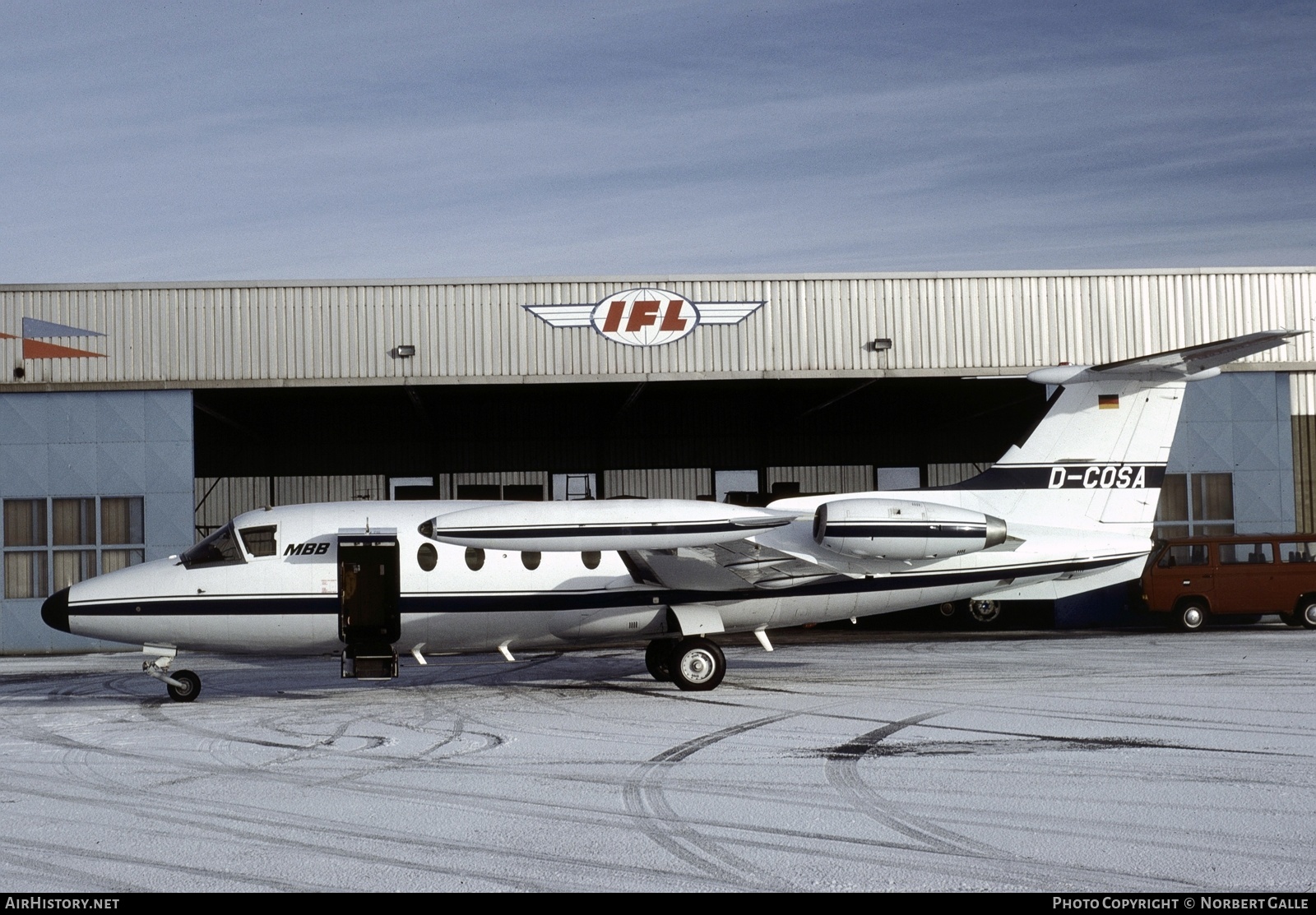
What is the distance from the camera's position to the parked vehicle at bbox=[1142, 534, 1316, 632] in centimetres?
2534

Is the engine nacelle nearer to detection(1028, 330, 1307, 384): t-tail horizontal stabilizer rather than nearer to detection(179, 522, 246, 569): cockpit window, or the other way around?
detection(1028, 330, 1307, 384): t-tail horizontal stabilizer

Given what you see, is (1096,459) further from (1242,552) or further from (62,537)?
(62,537)

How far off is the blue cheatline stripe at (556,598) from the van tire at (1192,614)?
10.7 meters

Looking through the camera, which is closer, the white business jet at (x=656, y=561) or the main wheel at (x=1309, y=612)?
the white business jet at (x=656, y=561)

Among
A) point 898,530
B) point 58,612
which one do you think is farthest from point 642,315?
point 58,612

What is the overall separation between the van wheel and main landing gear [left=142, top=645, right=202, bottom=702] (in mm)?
20165

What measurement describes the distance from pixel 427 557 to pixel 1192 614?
18043 mm

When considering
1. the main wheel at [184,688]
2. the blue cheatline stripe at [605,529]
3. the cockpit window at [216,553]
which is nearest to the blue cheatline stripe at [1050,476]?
the blue cheatline stripe at [605,529]

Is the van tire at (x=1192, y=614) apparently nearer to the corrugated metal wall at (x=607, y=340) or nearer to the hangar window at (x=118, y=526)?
the corrugated metal wall at (x=607, y=340)

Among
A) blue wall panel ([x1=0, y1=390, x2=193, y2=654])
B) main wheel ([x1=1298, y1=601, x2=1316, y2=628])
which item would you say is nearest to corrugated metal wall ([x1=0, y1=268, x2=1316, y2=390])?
blue wall panel ([x1=0, y1=390, x2=193, y2=654])

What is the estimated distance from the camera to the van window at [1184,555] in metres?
25.7

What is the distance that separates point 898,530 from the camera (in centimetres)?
1491

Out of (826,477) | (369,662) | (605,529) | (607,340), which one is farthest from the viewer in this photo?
(826,477)
